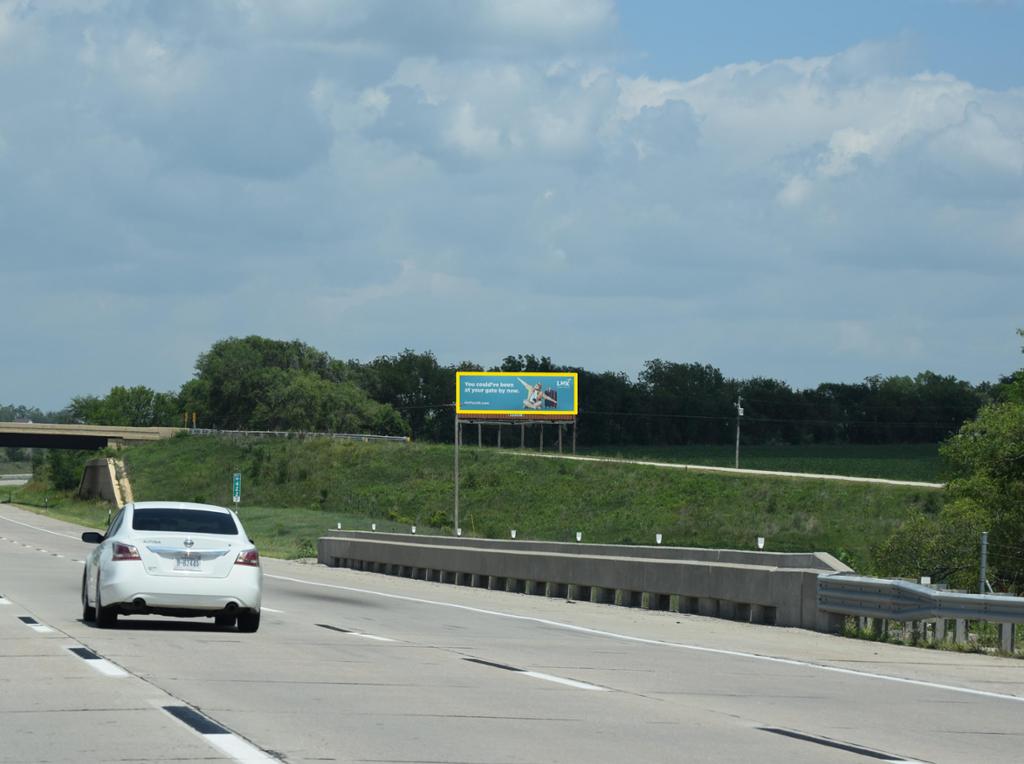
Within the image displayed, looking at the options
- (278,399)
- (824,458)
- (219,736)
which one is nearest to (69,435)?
(278,399)

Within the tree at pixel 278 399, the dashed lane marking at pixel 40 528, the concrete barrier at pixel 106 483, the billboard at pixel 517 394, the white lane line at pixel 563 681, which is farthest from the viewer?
the tree at pixel 278 399

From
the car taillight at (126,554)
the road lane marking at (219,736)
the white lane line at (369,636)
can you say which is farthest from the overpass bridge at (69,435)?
the road lane marking at (219,736)

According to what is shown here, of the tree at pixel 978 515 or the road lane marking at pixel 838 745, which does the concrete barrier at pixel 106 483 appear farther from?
the road lane marking at pixel 838 745

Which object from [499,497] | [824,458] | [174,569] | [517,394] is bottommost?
[499,497]

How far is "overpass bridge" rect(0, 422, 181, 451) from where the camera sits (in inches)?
5059

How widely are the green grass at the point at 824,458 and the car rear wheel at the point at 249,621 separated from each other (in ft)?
270

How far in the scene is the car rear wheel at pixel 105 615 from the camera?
60.1ft

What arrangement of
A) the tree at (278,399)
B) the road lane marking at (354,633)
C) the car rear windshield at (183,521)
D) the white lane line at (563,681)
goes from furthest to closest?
the tree at (278,399) < the road lane marking at (354,633) < the car rear windshield at (183,521) < the white lane line at (563,681)

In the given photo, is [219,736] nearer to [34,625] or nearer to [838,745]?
[838,745]

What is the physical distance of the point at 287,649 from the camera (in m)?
16.7

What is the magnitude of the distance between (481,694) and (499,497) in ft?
319

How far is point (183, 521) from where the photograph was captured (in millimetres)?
18812

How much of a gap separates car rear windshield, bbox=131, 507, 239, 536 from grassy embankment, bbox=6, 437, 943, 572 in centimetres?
4027

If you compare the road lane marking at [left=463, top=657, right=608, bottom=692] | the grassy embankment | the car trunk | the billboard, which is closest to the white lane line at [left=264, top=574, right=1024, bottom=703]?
the road lane marking at [left=463, top=657, right=608, bottom=692]
